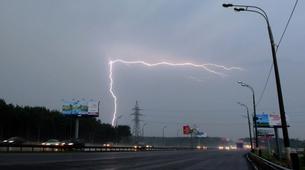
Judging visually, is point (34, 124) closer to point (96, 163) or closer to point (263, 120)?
point (263, 120)

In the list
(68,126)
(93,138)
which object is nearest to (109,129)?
(93,138)

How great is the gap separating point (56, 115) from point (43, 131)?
33.8 feet

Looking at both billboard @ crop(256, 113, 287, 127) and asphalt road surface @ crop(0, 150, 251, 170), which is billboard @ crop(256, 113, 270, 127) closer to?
billboard @ crop(256, 113, 287, 127)

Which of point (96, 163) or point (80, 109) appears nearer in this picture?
point (96, 163)

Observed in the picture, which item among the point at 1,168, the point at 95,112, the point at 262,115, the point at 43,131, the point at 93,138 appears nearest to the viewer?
the point at 1,168

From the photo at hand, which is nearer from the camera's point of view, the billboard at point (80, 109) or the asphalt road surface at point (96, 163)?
the asphalt road surface at point (96, 163)

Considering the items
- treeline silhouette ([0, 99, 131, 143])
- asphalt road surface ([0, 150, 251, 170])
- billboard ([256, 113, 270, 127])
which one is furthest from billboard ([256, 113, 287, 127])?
asphalt road surface ([0, 150, 251, 170])

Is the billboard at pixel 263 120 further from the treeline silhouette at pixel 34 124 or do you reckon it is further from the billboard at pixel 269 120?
the treeline silhouette at pixel 34 124

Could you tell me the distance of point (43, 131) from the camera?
14112cm

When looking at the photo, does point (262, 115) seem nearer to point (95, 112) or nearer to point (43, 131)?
point (95, 112)

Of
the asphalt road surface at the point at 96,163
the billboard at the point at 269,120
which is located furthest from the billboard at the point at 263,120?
the asphalt road surface at the point at 96,163

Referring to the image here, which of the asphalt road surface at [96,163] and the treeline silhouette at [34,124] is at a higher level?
the treeline silhouette at [34,124]

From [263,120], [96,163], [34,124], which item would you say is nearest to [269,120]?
[263,120]

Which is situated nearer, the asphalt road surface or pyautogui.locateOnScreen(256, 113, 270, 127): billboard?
the asphalt road surface
